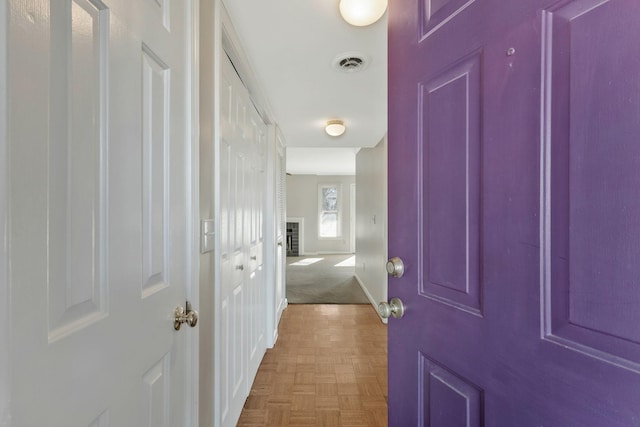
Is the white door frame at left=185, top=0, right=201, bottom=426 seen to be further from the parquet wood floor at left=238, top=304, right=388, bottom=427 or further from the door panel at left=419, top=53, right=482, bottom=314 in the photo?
the parquet wood floor at left=238, top=304, right=388, bottom=427

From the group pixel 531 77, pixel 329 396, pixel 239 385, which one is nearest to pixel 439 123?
pixel 531 77

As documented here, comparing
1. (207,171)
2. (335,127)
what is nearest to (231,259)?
(207,171)

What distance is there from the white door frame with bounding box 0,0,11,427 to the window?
8200mm

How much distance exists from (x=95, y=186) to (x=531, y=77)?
0.81m

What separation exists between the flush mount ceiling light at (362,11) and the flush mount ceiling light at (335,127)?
1.46 metres

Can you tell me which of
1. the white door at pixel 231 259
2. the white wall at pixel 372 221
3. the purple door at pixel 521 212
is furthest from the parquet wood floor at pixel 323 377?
the purple door at pixel 521 212

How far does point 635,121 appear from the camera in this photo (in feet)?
1.34

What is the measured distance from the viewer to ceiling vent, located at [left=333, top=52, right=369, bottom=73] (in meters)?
1.62

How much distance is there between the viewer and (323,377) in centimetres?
216

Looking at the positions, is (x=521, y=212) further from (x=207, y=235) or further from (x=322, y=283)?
(x=322, y=283)

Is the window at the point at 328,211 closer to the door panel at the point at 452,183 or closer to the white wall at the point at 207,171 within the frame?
the white wall at the point at 207,171

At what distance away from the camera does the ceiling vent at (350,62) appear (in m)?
1.62

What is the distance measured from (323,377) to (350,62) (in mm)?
2111

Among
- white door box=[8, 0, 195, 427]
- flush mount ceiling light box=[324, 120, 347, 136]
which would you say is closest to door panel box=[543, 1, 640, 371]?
white door box=[8, 0, 195, 427]
